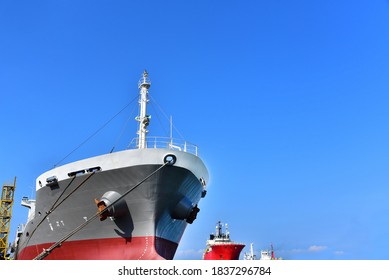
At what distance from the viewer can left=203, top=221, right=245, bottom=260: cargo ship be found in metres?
37.0

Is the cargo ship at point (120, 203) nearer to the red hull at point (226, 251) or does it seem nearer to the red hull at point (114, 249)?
the red hull at point (114, 249)

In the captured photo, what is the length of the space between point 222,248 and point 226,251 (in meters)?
0.51

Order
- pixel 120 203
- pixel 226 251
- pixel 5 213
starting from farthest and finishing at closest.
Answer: pixel 226 251
pixel 5 213
pixel 120 203

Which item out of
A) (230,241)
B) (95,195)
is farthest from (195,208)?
(230,241)

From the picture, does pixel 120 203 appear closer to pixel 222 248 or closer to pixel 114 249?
pixel 114 249

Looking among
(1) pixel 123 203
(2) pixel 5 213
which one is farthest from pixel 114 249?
(2) pixel 5 213

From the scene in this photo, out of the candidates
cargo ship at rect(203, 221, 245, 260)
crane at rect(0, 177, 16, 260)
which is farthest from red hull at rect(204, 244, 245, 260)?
crane at rect(0, 177, 16, 260)

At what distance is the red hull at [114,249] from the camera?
53.7 feet

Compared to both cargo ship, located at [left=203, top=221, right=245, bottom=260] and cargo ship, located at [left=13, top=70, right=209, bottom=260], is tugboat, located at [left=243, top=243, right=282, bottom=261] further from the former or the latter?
cargo ship, located at [left=13, top=70, right=209, bottom=260]

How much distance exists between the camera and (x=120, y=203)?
16547 millimetres
